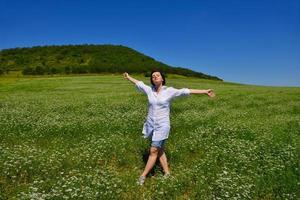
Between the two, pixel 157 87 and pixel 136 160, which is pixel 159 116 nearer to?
pixel 157 87

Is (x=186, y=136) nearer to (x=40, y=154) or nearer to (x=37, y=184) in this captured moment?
(x=40, y=154)

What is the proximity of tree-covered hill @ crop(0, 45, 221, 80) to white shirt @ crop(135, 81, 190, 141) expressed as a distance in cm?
7864

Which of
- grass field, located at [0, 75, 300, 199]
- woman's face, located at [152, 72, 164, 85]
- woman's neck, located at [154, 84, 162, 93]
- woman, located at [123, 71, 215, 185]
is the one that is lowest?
grass field, located at [0, 75, 300, 199]

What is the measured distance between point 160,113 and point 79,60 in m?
105

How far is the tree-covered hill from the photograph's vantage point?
316 feet

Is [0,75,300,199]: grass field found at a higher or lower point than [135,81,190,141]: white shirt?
lower

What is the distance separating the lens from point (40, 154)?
11.4m

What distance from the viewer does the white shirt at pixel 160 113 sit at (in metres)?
10.9

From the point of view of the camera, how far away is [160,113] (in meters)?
11.0

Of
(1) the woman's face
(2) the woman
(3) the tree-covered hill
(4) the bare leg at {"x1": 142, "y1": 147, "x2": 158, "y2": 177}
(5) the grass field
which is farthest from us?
(3) the tree-covered hill

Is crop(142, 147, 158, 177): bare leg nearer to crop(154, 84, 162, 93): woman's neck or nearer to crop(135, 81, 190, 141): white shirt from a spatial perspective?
crop(135, 81, 190, 141): white shirt

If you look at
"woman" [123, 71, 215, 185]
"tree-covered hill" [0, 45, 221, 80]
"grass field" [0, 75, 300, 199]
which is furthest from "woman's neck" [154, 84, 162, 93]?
"tree-covered hill" [0, 45, 221, 80]

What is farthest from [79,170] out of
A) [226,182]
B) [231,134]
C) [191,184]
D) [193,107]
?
[193,107]

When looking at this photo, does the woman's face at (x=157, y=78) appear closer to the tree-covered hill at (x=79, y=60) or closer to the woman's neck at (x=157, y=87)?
the woman's neck at (x=157, y=87)
